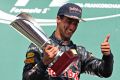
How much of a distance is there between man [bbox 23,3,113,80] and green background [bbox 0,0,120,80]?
1101mm

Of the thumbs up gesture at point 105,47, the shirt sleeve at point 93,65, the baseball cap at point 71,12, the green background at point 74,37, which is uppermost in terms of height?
the baseball cap at point 71,12

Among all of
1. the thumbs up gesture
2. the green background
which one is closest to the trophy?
the thumbs up gesture

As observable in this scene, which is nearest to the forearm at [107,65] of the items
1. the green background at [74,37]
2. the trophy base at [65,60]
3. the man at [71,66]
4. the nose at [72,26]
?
the man at [71,66]

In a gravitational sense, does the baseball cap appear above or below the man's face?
above

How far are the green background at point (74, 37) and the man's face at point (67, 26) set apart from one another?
3.94 ft

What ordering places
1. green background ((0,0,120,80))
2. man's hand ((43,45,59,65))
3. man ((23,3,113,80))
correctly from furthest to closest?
1. green background ((0,0,120,80))
2. man ((23,3,113,80))
3. man's hand ((43,45,59,65))

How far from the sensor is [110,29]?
3.27m

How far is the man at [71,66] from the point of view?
1815 millimetres

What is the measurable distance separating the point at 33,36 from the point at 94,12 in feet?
5.44

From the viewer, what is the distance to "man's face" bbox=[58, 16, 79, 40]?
1.91m

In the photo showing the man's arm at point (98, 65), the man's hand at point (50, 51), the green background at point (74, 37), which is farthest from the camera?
the green background at point (74, 37)

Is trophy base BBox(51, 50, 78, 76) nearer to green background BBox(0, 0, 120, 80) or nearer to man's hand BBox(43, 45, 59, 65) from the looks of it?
man's hand BBox(43, 45, 59, 65)

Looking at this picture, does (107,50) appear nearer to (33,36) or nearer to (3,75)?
(33,36)

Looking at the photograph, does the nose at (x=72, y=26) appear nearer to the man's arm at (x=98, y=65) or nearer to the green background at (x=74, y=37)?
the man's arm at (x=98, y=65)
